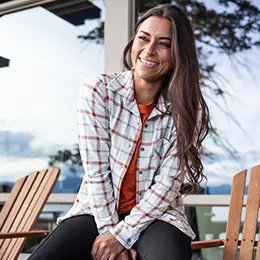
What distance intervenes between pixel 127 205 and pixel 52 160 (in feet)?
8.57

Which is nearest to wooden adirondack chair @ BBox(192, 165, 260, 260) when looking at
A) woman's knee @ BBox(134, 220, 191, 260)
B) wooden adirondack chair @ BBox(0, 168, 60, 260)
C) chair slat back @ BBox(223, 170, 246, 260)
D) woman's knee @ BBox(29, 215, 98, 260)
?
chair slat back @ BBox(223, 170, 246, 260)

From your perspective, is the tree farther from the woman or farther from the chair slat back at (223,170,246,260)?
the woman

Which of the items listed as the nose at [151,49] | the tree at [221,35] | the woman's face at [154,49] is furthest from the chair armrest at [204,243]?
the tree at [221,35]

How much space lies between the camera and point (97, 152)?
213 cm

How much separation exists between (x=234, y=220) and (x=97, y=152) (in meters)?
0.94

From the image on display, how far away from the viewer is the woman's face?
7.11ft

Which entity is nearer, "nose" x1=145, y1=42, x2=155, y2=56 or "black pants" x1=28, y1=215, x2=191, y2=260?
"black pants" x1=28, y1=215, x2=191, y2=260

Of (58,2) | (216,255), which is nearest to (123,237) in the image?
(216,255)

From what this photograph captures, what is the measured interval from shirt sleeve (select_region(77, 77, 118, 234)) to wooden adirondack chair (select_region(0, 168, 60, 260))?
3.75 ft

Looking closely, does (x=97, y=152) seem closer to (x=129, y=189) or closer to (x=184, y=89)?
(x=129, y=189)

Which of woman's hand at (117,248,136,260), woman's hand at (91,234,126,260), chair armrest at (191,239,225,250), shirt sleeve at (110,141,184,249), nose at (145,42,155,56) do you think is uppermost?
nose at (145,42,155,56)

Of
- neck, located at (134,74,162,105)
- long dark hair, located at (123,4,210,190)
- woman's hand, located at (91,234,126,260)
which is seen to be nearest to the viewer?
woman's hand, located at (91,234,126,260)

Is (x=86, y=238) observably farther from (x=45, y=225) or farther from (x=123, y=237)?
(x=45, y=225)

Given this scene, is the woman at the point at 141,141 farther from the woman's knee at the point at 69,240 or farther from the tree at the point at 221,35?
the tree at the point at 221,35
